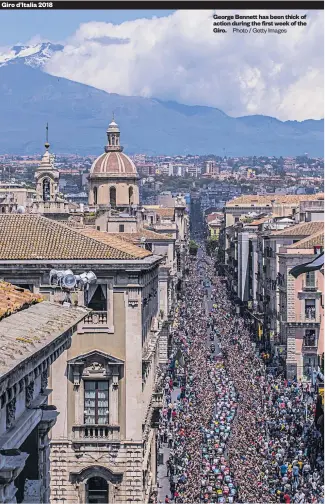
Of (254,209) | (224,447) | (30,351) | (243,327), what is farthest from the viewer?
(254,209)

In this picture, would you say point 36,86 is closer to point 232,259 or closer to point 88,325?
point 88,325

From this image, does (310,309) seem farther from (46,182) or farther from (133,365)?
(133,365)

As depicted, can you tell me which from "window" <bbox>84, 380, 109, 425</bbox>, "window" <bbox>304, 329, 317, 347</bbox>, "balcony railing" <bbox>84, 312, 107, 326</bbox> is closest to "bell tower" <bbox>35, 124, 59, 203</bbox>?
"window" <bbox>304, 329, 317, 347</bbox>

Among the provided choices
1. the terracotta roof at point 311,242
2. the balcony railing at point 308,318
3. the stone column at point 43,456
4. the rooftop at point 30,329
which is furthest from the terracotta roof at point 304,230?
the stone column at point 43,456

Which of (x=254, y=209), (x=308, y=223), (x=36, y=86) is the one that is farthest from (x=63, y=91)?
(x=254, y=209)

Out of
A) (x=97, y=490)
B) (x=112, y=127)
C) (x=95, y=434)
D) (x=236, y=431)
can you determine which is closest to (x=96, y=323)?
(x=95, y=434)

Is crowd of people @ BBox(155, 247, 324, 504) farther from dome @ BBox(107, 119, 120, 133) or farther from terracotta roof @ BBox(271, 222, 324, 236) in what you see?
dome @ BBox(107, 119, 120, 133)
